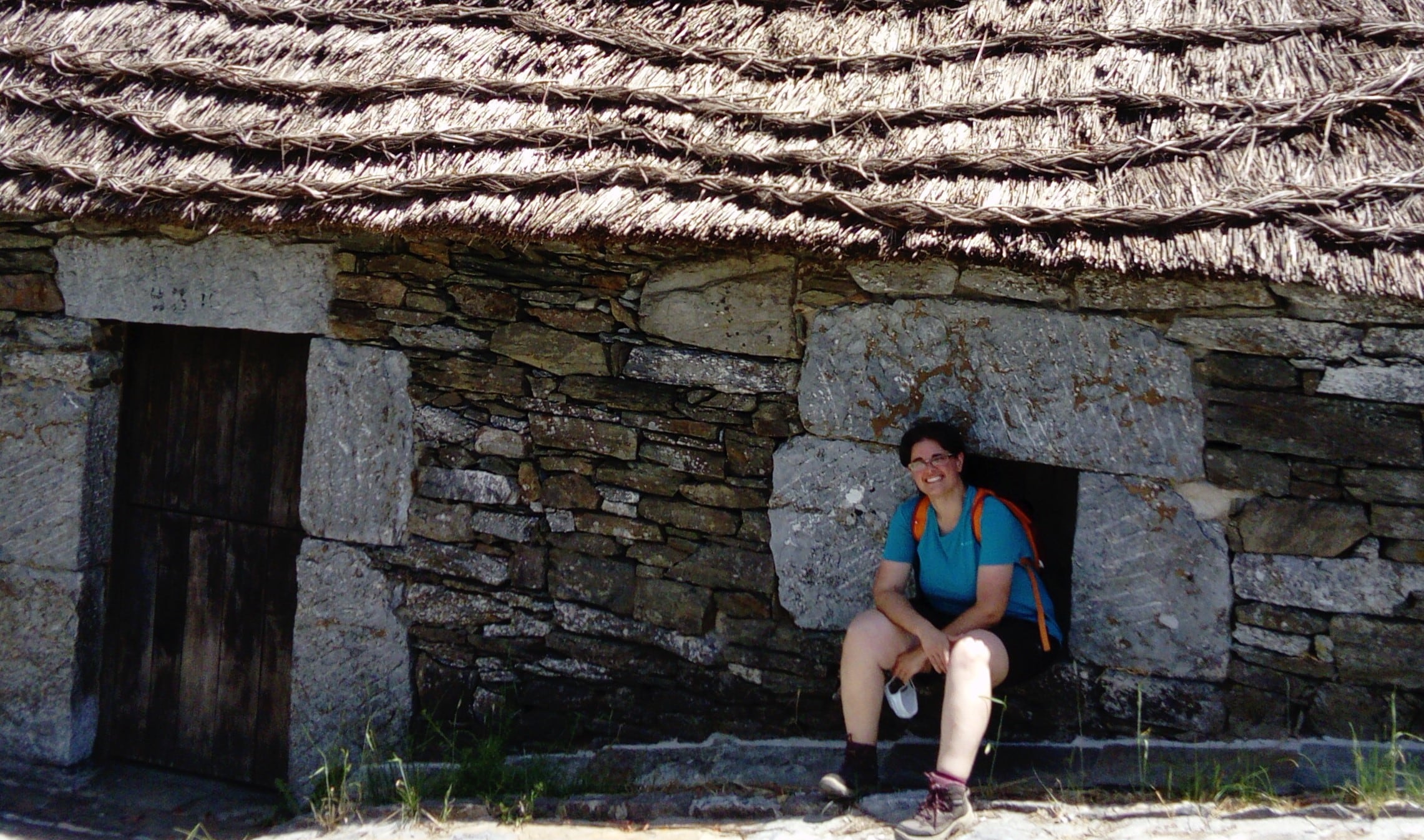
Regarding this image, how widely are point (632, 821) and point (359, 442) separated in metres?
1.52

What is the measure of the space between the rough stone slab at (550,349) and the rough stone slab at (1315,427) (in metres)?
1.73

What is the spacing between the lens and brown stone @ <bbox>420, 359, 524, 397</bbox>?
361 centimetres

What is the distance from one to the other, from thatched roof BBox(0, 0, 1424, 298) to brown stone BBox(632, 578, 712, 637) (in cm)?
109

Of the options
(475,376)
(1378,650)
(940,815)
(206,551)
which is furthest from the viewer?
(206,551)

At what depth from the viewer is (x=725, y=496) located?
3406 millimetres

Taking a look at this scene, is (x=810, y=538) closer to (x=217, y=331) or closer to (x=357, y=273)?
(x=357, y=273)

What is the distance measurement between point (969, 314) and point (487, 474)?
1.58 m

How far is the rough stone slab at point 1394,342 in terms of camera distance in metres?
2.76

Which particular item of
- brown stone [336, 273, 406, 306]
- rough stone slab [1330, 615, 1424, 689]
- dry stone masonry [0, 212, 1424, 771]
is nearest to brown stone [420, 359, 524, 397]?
dry stone masonry [0, 212, 1424, 771]

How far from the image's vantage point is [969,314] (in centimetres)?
310

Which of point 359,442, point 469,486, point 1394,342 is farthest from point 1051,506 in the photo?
point 359,442

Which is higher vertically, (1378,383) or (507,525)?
(1378,383)

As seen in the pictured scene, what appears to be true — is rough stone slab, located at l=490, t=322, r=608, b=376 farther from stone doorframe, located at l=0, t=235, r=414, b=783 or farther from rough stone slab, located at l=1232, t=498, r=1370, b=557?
rough stone slab, located at l=1232, t=498, r=1370, b=557

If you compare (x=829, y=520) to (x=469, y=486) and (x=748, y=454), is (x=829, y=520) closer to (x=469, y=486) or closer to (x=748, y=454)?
(x=748, y=454)
